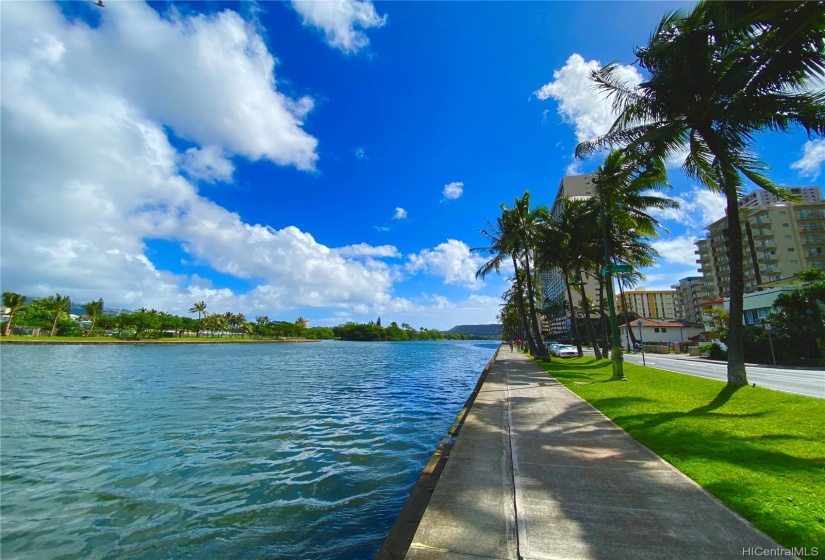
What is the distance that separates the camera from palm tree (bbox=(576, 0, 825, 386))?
8.48 metres

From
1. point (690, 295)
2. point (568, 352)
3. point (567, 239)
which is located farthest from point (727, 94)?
point (690, 295)

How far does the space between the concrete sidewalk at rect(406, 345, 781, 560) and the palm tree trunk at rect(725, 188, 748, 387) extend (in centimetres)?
600

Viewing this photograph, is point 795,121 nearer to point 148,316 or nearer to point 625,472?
point 625,472

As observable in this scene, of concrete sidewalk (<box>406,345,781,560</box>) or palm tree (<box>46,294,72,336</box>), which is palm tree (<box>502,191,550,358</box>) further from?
palm tree (<box>46,294,72,336</box>)

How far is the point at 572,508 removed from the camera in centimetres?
372

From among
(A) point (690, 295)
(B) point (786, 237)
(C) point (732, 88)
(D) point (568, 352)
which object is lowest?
(D) point (568, 352)

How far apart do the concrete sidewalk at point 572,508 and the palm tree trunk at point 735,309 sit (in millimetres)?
5996

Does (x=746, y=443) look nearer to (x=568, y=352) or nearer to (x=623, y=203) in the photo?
(x=623, y=203)

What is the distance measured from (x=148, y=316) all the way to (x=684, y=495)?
106841 mm

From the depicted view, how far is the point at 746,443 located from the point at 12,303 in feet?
337

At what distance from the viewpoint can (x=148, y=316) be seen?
8681 centimetres

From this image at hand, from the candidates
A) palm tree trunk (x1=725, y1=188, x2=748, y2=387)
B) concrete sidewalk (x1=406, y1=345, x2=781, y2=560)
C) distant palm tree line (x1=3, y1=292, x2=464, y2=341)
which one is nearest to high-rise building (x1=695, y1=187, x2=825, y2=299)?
palm tree trunk (x1=725, y1=188, x2=748, y2=387)

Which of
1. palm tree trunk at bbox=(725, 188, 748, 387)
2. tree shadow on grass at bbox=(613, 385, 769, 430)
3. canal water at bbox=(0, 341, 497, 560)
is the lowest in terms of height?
canal water at bbox=(0, 341, 497, 560)

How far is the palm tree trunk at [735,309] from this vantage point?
9.70 meters
